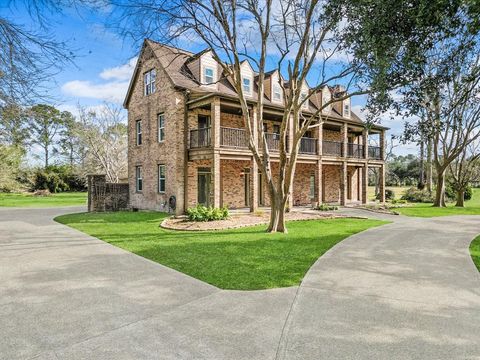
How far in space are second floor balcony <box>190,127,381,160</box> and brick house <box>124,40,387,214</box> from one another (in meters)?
0.05

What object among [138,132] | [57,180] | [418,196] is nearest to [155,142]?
[138,132]

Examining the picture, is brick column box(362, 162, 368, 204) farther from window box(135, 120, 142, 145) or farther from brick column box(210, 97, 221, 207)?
window box(135, 120, 142, 145)

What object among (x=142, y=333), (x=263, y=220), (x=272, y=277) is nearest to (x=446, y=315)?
(x=272, y=277)

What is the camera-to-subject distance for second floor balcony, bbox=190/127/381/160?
645 inches

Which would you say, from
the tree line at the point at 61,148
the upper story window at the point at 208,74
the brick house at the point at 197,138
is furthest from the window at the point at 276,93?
the tree line at the point at 61,148

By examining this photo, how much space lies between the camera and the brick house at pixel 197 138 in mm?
16297

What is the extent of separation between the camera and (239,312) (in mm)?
4297

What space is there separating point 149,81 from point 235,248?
14.2m

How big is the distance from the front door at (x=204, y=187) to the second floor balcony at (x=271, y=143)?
2.29 metres

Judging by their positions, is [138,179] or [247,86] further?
[138,179]

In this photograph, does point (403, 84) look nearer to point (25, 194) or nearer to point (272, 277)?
point (272, 277)

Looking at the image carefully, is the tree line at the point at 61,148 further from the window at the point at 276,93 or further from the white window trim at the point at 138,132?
the window at the point at 276,93

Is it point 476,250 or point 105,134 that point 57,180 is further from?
point 476,250

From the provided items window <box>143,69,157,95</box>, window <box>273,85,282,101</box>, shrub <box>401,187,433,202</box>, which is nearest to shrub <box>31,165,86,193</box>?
window <box>143,69,157,95</box>
